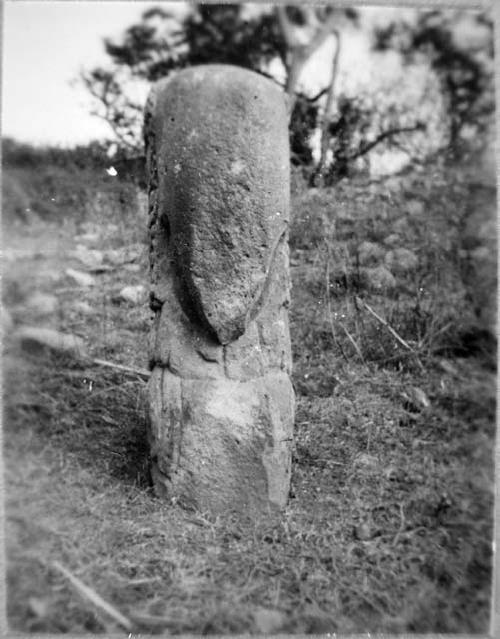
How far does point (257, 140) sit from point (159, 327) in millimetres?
587

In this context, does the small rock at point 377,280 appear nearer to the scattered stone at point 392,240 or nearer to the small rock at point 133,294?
the scattered stone at point 392,240

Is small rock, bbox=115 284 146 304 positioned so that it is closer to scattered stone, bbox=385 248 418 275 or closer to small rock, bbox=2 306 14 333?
scattered stone, bbox=385 248 418 275

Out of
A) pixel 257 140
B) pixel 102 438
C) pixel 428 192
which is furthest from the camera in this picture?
pixel 428 192

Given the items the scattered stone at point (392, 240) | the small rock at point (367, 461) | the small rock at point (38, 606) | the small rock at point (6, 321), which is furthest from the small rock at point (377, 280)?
the small rock at point (38, 606)

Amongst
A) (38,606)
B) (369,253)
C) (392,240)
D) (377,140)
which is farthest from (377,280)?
(38,606)

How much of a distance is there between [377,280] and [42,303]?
1.40m

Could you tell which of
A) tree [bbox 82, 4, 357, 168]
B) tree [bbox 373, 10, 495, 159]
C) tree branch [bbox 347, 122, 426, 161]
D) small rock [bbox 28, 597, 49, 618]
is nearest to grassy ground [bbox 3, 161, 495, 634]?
small rock [bbox 28, 597, 49, 618]

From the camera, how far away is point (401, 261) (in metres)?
2.81

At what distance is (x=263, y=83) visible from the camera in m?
1.60

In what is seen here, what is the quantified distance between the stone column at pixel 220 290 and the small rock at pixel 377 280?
1016mm

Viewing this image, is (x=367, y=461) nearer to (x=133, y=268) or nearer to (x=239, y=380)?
(x=239, y=380)

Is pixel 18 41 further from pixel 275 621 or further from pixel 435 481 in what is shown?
pixel 435 481

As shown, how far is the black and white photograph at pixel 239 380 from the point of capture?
1346 mm

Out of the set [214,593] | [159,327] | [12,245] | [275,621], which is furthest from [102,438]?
[275,621]
